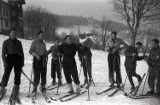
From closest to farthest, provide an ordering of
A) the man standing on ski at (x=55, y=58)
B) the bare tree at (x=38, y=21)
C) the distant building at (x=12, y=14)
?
the man standing on ski at (x=55, y=58) < the distant building at (x=12, y=14) < the bare tree at (x=38, y=21)

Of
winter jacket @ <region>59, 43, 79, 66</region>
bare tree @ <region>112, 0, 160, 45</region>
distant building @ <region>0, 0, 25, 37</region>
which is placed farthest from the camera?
distant building @ <region>0, 0, 25, 37</region>

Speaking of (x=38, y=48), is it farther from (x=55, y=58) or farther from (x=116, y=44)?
(x=116, y=44)

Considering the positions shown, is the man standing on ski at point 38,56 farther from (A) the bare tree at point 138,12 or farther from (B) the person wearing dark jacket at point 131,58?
(A) the bare tree at point 138,12

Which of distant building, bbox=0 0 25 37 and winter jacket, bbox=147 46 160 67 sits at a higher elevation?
distant building, bbox=0 0 25 37

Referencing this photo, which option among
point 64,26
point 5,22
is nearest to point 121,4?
point 5,22

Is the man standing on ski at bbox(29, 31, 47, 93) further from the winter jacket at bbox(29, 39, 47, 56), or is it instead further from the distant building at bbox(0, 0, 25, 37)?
the distant building at bbox(0, 0, 25, 37)

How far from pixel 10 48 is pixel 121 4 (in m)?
21.5

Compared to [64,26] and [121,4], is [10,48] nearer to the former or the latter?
[121,4]

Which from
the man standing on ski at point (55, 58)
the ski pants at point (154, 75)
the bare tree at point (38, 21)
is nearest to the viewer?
the ski pants at point (154, 75)

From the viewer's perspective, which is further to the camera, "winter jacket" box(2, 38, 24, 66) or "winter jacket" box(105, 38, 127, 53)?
"winter jacket" box(105, 38, 127, 53)

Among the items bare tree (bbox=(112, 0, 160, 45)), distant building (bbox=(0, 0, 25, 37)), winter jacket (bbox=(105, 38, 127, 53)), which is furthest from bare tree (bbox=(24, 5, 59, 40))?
winter jacket (bbox=(105, 38, 127, 53))

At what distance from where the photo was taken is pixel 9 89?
25.4 feet

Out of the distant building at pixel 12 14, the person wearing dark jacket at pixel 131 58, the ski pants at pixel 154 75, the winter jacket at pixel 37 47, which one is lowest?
the ski pants at pixel 154 75

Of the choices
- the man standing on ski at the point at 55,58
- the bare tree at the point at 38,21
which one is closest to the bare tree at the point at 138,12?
the man standing on ski at the point at 55,58
